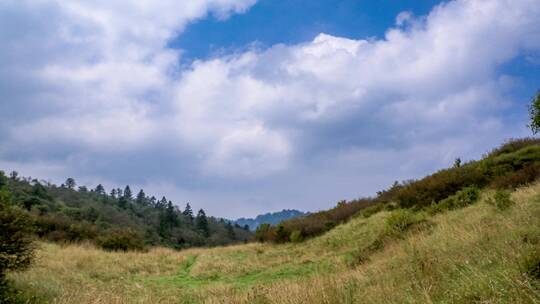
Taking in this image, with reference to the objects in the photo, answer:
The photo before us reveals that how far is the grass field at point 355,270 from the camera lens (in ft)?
17.2

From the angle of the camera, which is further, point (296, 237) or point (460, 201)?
point (296, 237)

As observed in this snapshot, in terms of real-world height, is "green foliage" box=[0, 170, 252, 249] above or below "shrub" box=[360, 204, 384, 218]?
above

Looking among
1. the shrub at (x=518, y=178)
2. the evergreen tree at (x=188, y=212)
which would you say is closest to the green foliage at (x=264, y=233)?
the shrub at (x=518, y=178)

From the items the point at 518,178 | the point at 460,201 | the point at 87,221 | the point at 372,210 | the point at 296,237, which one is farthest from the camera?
the point at 87,221

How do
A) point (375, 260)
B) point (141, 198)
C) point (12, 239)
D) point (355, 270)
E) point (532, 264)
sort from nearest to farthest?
point (532, 264), point (12, 239), point (355, 270), point (375, 260), point (141, 198)

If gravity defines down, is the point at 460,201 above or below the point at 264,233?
above

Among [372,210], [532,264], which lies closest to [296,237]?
[372,210]

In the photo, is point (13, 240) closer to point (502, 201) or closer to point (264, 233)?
point (502, 201)

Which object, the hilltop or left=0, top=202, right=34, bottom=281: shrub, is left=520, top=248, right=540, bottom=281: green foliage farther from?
left=0, top=202, right=34, bottom=281: shrub

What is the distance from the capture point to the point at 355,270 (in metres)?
10.6

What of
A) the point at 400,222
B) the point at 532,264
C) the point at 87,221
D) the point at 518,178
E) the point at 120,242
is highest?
the point at 87,221

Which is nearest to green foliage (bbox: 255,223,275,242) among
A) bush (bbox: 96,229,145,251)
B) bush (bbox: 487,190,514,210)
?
bush (bbox: 96,229,145,251)

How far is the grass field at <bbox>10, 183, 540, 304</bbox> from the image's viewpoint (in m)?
5.25

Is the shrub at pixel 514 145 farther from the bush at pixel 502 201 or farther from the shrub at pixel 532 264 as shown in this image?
the shrub at pixel 532 264
